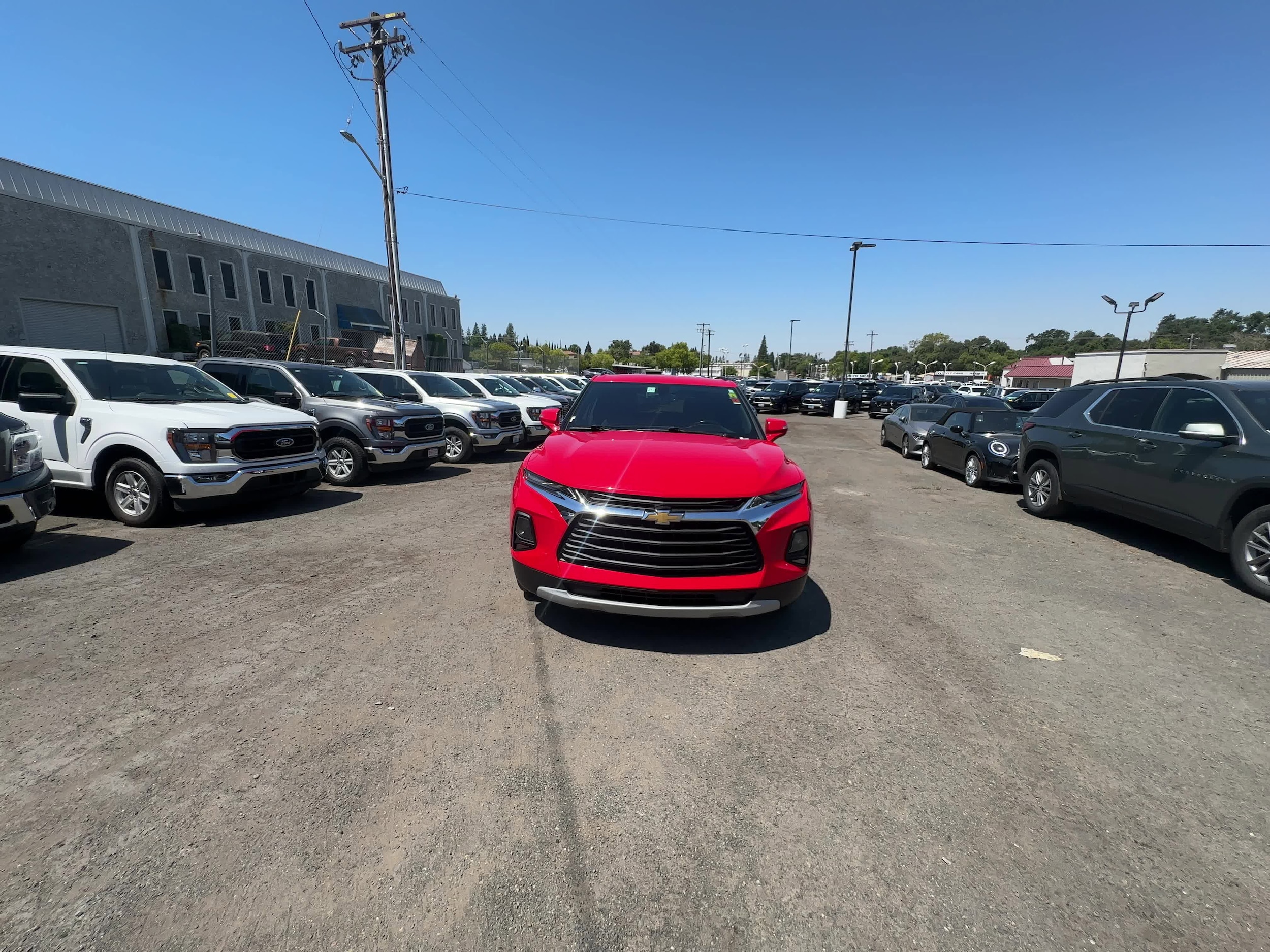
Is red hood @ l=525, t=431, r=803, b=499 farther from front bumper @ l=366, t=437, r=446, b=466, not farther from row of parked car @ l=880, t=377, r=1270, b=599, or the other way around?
front bumper @ l=366, t=437, r=446, b=466

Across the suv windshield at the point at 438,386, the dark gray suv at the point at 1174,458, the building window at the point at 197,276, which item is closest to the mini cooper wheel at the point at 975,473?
the dark gray suv at the point at 1174,458

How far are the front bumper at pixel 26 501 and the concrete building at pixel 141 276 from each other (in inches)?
510

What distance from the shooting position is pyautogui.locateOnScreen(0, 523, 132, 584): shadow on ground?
4555 mm

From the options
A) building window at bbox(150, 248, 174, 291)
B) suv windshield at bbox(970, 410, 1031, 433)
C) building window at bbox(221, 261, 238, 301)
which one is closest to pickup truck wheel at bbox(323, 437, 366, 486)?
suv windshield at bbox(970, 410, 1031, 433)

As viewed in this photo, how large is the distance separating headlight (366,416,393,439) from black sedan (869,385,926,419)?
79.4ft

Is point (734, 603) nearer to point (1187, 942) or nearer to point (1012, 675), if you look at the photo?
point (1012, 675)

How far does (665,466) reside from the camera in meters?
3.54

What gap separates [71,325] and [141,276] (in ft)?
12.2

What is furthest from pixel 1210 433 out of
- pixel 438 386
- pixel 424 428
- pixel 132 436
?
pixel 438 386

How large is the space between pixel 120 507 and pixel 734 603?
21.7 ft

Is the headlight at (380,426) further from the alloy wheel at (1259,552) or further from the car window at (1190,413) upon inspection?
the alloy wheel at (1259,552)

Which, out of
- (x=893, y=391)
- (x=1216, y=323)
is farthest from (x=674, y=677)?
(x=1216, y=323)

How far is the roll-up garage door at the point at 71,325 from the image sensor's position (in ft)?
68.0

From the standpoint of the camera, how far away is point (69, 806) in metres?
2.15
